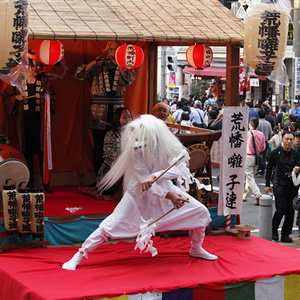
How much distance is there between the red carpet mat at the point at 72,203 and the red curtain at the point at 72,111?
60cm

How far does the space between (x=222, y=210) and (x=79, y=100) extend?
3.35m

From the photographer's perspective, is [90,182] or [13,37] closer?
[13,37]

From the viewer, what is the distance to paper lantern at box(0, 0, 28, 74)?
6391mm

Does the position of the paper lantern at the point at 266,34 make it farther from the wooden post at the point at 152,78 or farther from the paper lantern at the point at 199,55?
the wooden post at the point at 152,78

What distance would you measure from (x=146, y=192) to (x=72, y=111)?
3.84m

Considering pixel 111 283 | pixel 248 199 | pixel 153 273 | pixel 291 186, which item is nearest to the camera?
pixel 111 283

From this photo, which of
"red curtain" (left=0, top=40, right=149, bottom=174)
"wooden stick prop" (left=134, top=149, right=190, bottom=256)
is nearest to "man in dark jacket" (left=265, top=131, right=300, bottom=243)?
"red curtain" (left=0, top=40, right=149, bottom=174)

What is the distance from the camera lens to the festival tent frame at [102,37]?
24.8ft

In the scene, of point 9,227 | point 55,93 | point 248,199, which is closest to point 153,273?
point 9,227

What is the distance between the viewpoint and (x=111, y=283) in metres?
5.54

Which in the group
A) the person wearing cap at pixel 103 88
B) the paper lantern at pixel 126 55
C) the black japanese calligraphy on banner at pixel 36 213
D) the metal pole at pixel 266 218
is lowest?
the metal pole at pixel 266 218

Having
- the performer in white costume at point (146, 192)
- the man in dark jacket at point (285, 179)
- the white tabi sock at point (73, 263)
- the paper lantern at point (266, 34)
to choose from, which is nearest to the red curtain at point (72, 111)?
the paper lantern at point (266, 34)

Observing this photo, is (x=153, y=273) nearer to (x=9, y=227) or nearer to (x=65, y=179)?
(x=9, y=227)

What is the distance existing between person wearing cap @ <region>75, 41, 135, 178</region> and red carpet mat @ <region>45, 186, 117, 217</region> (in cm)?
62
